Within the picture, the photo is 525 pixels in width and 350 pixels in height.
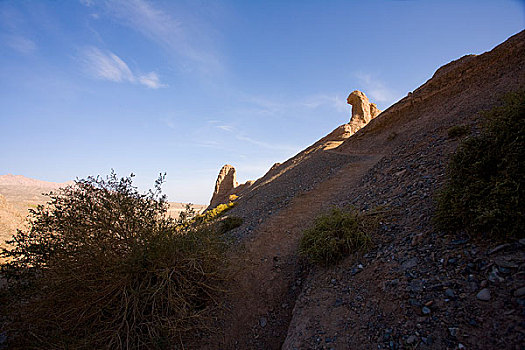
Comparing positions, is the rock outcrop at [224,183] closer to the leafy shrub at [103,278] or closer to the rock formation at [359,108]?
the rock formation at [359,108]

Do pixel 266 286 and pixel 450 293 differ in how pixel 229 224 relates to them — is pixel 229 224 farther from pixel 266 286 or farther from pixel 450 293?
pixel 450 293

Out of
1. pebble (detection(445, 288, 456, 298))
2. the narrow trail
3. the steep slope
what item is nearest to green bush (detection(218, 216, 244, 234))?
the steep slope

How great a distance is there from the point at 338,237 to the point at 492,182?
8.10ft

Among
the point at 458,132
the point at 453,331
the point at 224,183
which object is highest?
the point at 224,183

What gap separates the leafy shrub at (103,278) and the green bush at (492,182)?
166 inches

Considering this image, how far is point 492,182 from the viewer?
3.15 meters

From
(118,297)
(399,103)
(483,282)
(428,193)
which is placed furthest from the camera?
(399,103)

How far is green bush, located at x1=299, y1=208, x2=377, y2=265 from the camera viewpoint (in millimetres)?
4434

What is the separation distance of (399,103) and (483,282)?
18331mm

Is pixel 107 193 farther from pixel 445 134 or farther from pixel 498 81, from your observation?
pixel 498 81

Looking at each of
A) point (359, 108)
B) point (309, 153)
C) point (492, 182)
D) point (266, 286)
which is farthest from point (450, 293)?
point (359, 108)

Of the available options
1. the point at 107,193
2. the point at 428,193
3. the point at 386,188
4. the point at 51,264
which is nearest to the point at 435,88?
the point at 386,188

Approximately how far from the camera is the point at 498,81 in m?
11.3

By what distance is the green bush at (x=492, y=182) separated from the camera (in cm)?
279
